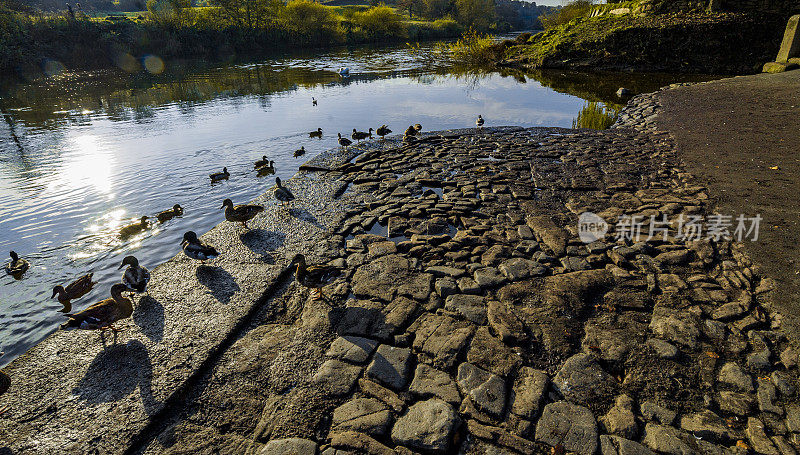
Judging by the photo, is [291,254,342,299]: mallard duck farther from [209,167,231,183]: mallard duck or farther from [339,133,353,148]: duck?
[339,133,353,148]: duck

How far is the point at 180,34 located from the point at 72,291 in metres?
62.2

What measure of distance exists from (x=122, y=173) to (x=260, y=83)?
20.7 m

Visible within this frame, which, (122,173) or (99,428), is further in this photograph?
(122,173)

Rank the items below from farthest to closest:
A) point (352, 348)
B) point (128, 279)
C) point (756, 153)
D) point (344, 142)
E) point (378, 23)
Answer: point (378, 23)
point (344, 142)
point (756, 153)
point (128, 279)
point (352, 348)

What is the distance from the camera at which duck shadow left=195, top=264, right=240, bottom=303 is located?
539cm

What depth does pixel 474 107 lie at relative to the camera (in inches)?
755

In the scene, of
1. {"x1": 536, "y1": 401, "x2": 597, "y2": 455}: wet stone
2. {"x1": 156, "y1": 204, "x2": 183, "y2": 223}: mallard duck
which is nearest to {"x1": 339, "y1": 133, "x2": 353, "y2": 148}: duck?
{"x1": 156, "y1": 204, "x2": 183, "y2": 223}: mallard duck

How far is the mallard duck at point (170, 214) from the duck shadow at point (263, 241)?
2690 millimetres

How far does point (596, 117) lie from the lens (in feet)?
52.3

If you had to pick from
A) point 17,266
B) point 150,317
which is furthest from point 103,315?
point 17,266

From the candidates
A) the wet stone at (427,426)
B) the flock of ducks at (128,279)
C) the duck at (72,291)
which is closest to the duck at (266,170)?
the flock of ducks at (128,279)

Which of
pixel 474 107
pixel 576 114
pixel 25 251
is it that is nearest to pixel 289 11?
pixel 474 107

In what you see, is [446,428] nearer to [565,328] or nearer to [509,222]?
[565,328]

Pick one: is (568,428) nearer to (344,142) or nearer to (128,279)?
(128,279)
